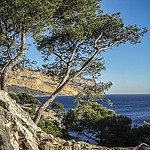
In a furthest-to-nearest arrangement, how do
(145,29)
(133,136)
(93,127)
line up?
(93,127)
(133,136)
(145,29)

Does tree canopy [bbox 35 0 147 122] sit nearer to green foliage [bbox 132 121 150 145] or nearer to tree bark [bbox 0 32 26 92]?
tree bark [bbox 0 32 26 92]

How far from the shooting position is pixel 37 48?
37.8 feet

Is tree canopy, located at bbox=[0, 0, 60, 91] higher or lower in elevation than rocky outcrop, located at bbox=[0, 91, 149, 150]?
higher

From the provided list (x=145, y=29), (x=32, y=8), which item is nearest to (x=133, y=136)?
(x=145, y=29)

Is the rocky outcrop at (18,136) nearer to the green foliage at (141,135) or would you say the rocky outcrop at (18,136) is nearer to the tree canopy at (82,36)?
the tree canopy at (82,36)

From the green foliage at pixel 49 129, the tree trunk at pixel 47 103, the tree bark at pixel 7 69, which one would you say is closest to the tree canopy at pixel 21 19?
the tree bark at pixel 7 69

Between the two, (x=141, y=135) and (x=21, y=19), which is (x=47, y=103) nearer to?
(x=21, y=19)

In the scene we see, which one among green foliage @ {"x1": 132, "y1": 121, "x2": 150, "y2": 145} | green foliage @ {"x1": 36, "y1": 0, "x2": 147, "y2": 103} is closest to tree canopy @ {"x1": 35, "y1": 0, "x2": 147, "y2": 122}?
green foliage @ {"x1": 36, "y1": 0, "x2": 147, "y2": 103}

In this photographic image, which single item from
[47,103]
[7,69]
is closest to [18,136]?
[47,103]

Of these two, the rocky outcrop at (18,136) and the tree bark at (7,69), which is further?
the tree bark at (7,69)

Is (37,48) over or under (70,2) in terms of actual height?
under

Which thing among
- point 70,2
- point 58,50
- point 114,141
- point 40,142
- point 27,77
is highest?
point 70,2

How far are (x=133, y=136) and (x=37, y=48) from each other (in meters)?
15.5

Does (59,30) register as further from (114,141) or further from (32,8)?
(114,141)
